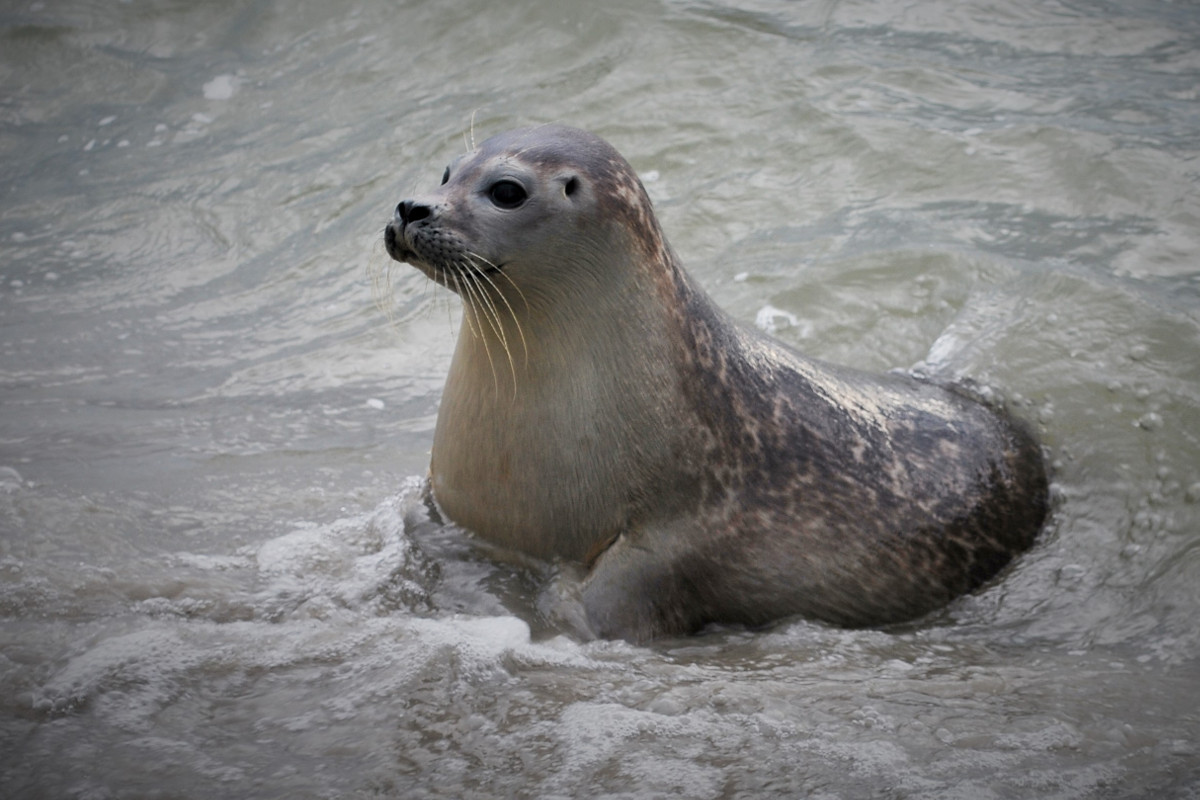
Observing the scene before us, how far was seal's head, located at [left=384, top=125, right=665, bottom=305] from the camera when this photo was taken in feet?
11.7

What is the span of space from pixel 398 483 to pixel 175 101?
4909mm

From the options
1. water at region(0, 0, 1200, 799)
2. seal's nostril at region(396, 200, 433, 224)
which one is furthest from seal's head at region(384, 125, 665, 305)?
water at region(0, 0, 1200, 799)

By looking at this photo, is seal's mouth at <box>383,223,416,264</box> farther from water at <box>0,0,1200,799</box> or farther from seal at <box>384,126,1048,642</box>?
water at <box>0,0,1200,799</box>

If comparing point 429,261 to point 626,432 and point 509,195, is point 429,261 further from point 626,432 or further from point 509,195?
point 626,432

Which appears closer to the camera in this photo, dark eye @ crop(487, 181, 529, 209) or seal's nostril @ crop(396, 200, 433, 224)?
seal's nostril @ crop(396, 200, 433, 224)

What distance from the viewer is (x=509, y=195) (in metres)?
3.66

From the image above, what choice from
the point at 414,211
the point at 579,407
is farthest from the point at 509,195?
the point at 579,407

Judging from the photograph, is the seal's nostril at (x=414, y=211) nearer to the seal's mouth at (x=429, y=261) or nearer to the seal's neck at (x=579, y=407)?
the seal's mouth at (x=429, y=261)

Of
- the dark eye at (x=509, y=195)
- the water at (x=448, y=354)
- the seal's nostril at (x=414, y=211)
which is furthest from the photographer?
the dark eye at (x=509, y=195)

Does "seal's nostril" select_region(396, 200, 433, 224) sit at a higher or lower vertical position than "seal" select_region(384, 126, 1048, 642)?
higher

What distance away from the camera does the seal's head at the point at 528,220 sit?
3.57 m

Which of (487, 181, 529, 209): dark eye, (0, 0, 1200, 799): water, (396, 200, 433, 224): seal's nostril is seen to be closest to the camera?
(0, 0, 1200, 799): water

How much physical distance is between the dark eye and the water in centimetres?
117

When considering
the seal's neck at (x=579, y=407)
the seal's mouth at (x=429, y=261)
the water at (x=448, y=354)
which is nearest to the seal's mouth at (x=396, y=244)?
the seal's mouth at (x=429, y=261)
